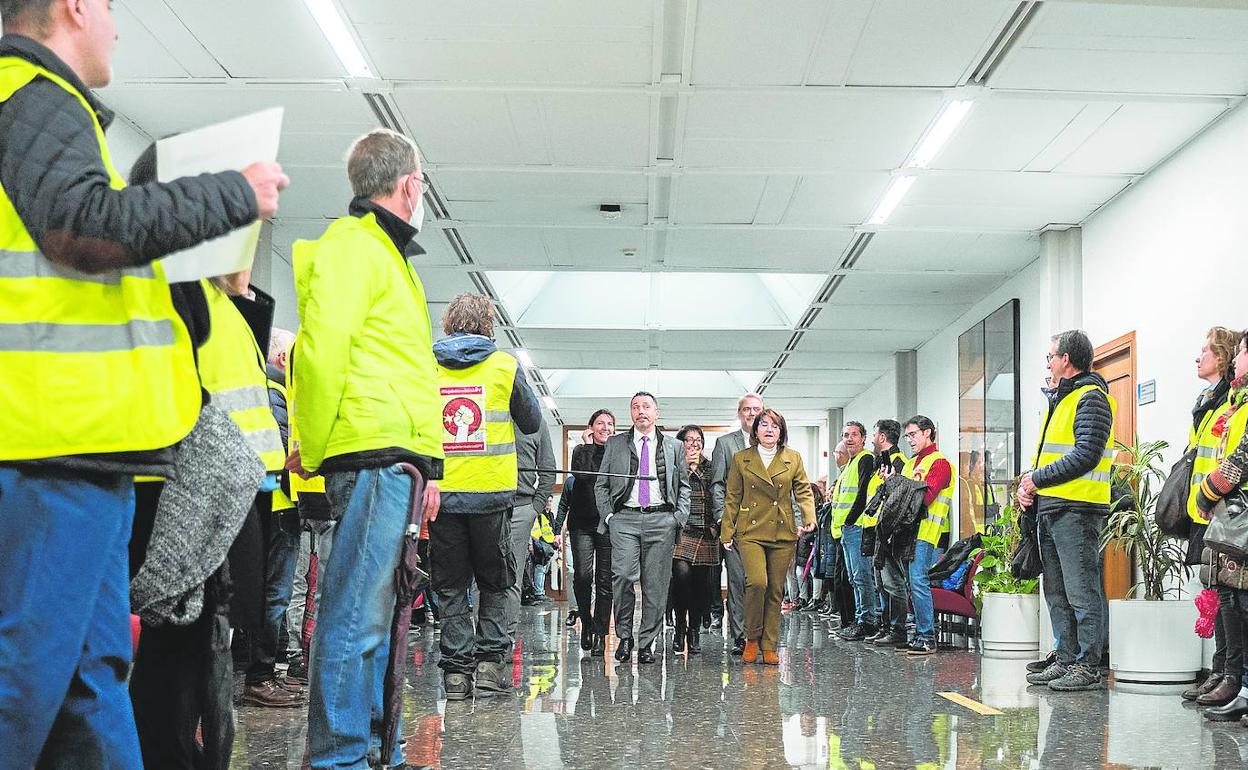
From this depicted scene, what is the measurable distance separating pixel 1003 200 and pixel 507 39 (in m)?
4.89

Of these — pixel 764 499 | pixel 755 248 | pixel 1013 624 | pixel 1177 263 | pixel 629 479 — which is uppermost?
pixel 755 248

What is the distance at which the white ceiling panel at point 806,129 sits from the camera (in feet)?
25.3

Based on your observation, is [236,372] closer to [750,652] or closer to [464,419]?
[464,419]

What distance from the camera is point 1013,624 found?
30.4 feet

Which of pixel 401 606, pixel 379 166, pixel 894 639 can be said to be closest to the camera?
pixel 401 606

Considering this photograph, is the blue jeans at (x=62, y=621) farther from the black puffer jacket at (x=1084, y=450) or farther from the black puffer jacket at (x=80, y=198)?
the black puffer jacket at (x=1084, y=450)

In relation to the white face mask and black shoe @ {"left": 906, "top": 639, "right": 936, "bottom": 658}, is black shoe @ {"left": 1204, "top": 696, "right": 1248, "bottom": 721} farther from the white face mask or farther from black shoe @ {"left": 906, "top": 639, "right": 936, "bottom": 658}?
the white face mask

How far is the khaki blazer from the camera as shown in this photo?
8.53m

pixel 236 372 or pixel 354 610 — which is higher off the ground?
pixel 236 372

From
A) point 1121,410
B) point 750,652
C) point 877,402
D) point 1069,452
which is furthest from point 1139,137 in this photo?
point 877,402

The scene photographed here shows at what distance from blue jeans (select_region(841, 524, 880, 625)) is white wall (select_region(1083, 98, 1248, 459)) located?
9.77 feet

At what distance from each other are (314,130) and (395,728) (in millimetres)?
5846

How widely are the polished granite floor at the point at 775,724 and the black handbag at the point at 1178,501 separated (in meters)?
0.92

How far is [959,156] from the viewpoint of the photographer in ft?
28.9
